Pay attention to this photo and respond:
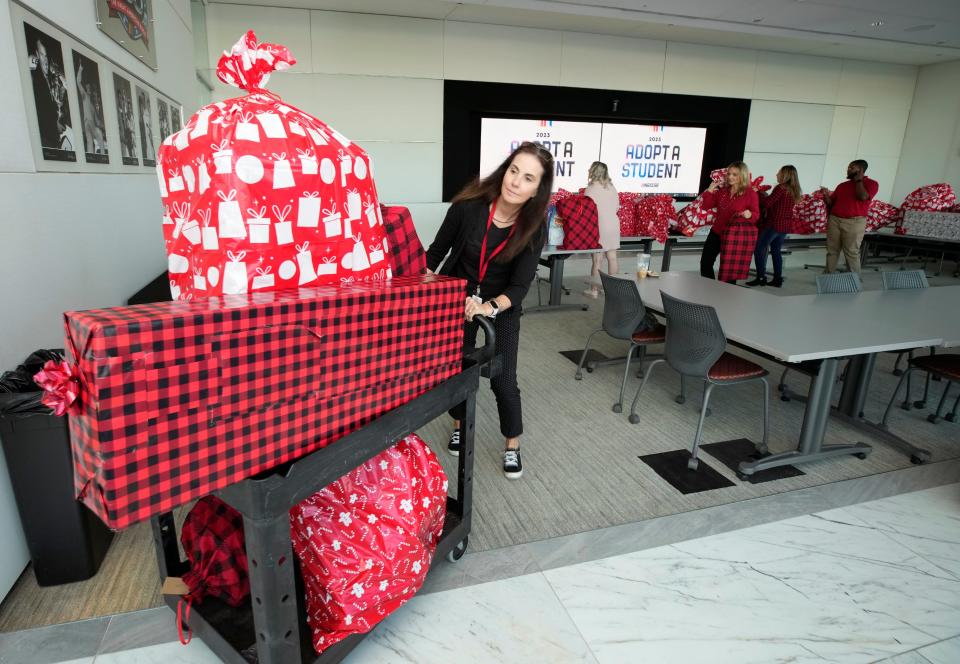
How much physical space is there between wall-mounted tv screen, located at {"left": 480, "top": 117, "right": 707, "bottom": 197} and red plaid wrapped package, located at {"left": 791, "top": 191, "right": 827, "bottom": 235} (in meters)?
1.80

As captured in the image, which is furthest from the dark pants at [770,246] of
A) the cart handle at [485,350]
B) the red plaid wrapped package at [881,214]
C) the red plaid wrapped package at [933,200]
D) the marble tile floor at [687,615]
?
the cart handle at [485,350]

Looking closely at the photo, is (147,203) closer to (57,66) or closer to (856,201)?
(57,66)

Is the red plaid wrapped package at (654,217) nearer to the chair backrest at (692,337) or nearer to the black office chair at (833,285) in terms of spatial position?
the black office chair at (833,285)

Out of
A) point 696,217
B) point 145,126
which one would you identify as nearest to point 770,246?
point 696,217

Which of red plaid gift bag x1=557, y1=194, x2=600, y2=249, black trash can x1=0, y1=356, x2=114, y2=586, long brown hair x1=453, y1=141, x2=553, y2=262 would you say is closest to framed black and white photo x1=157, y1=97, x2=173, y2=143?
black trash can x1=0, y1=356, x2=114, y2=586

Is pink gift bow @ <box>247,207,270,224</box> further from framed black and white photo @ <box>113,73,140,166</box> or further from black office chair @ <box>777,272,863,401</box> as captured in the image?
black office chair @ <box>777,272,863,401</box>

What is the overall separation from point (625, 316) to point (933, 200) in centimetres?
746

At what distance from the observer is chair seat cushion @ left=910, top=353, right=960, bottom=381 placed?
2896mm

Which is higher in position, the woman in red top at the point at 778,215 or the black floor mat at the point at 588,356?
the woman in red top at the point at 778,215

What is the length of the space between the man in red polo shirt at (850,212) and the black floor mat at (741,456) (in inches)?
217

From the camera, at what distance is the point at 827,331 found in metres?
2.55

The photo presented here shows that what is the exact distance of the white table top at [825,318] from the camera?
92.8 inches

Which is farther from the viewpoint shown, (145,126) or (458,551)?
(145,126)

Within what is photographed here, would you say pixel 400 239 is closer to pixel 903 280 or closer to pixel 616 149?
pixel 903 280
